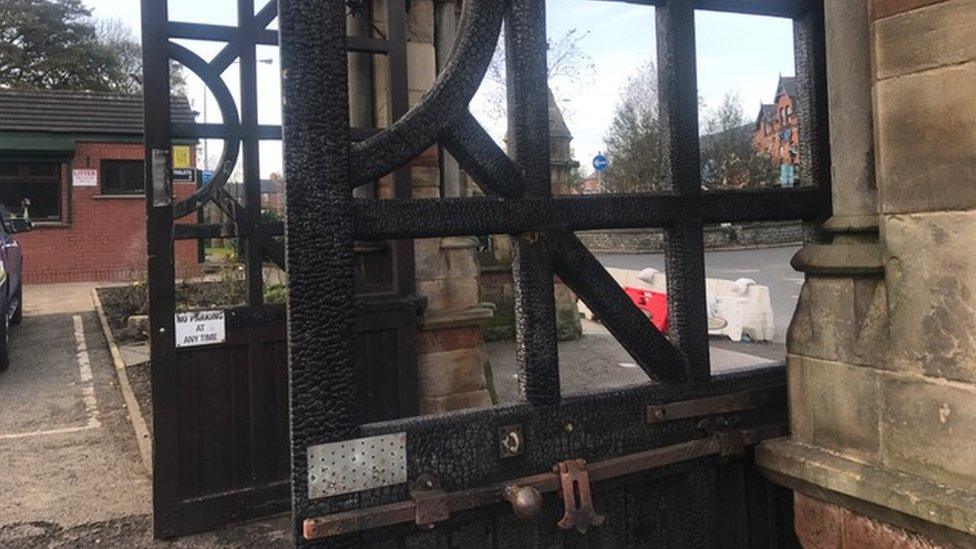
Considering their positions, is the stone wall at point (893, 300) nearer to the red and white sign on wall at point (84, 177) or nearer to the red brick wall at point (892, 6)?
the red brick wall at point (892, 6)

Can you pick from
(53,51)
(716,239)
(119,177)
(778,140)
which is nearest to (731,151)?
(716,239)

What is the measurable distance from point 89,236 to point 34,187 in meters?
1.69

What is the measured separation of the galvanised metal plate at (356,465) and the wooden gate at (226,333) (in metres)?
2.71

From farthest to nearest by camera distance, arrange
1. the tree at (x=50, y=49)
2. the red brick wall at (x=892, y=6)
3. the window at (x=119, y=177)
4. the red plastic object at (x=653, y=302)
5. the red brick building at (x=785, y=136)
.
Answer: the tree at (x=50, y=49) < the window at (x=119, y=177) < the red plastic object at (x=653, y=302) < the red brick building at (x=785, y=136) < the red brick wall at (x=892, y=6)

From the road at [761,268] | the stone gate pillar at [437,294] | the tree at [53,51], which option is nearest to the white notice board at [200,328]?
the stone gate pillar at [437,294]

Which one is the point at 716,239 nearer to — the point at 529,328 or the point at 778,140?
the point at 778,140

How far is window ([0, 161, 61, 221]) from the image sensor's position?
16750 mm

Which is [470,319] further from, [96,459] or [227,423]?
[96,459]

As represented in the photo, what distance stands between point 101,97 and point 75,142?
2.43 meters

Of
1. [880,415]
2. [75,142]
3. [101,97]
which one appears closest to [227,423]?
[880,415]

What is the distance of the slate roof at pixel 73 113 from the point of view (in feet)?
54.8

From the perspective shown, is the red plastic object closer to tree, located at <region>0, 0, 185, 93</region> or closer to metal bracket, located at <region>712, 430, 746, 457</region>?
metal bracket, located at <region>712, 430, 746, 457</region>

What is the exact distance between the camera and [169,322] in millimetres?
3760

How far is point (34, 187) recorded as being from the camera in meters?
17.2
